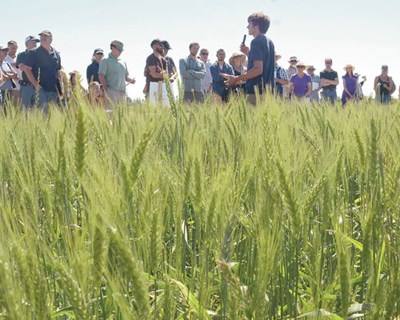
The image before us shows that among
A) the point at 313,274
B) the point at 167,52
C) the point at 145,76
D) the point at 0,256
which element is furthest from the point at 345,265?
the point at 167,52

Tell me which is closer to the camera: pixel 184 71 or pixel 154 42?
pixel 154 42

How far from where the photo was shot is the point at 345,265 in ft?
2.78

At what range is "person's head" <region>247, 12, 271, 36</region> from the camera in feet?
14.8

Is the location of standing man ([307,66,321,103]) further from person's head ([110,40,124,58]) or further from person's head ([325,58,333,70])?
person's head ([110,40,124,58])

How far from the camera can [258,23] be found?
4523mm

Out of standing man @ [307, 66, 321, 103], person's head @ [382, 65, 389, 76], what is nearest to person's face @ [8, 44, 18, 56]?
standing man @ [307, 66, 321, 103]

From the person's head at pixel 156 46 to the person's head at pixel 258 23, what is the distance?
7.14 ft

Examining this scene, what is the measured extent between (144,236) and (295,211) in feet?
0.72

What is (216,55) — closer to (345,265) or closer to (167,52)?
(167,52)

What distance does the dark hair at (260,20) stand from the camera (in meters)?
4.50

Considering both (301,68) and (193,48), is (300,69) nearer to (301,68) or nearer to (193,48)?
(301,68)

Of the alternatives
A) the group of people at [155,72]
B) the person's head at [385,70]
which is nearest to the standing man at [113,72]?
the group of people at [155,72]

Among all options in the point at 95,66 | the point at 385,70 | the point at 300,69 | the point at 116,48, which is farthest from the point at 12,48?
the point at 385,70

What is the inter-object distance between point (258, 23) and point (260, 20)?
0.03 metres
